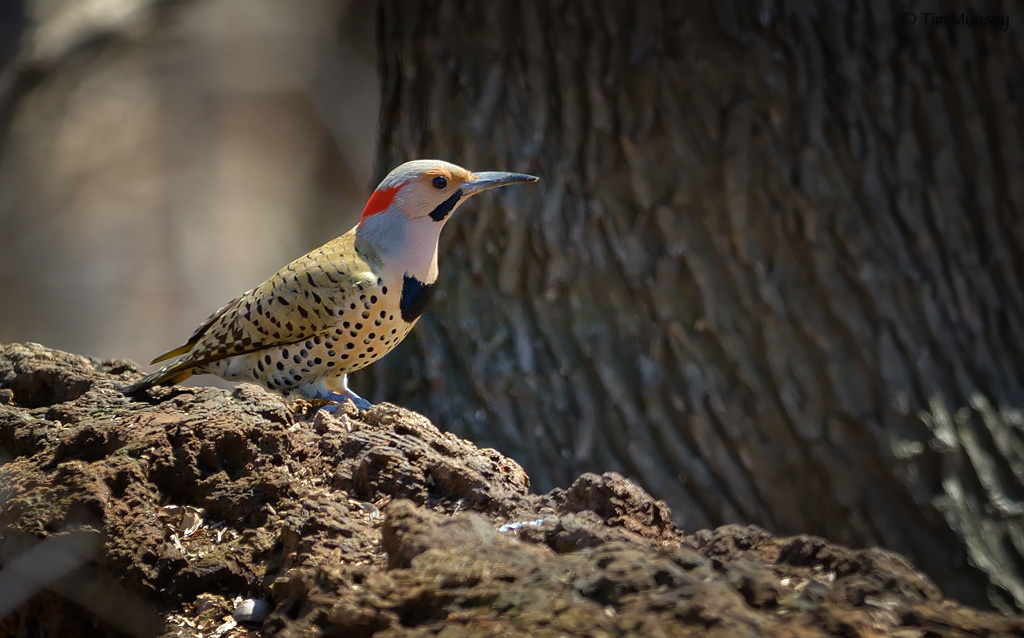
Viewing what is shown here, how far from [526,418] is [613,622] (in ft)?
11.3

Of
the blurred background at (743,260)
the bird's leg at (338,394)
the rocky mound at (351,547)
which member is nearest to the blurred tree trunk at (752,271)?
the blurred background at (743,260)

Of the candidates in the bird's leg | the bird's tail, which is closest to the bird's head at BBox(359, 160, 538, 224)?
the bird's leg

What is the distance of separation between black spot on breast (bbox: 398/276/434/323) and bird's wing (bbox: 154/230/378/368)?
0.12 metres

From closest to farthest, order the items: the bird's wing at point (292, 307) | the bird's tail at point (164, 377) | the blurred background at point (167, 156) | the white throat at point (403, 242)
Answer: the bird's tail at point (164, 377)
the bird's wing at point (292, 307)
the white throat at point (403, 242)
the blurred background at point (167, 156)

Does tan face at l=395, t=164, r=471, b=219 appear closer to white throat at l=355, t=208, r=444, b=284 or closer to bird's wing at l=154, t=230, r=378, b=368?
white throat at l=355, t=208, r=444, b=284

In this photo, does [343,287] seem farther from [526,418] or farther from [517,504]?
[526,418]

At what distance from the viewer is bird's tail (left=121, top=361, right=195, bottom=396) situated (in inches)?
115

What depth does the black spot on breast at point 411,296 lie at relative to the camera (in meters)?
3.36

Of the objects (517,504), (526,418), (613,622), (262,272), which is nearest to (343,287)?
(517,504)

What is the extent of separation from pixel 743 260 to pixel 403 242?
6.85ft

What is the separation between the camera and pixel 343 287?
10.8 feet

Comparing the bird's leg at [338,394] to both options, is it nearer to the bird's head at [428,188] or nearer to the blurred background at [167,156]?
the bird's head at [428,188]

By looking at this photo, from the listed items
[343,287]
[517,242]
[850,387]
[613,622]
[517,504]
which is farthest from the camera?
[517,242]

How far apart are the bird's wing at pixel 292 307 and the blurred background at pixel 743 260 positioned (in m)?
1.63
